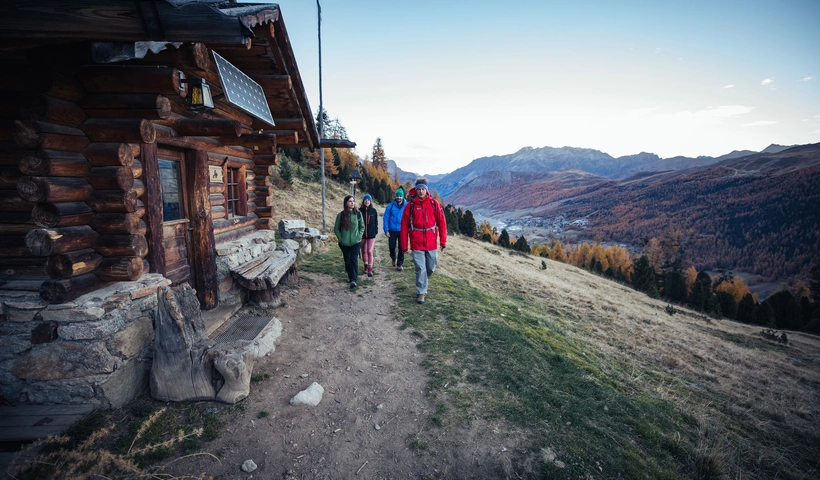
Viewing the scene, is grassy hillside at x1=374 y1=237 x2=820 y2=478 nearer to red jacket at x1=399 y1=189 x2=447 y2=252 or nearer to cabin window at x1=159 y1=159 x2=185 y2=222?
red jacket at x1=399 y1=189 x2=447 y2=252

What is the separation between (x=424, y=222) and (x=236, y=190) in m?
4.69

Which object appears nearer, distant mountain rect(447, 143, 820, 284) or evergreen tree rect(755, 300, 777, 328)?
evergreen tree rect(755, 300, 777, 328)

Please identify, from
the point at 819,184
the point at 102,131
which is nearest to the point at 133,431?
the point at 102,131

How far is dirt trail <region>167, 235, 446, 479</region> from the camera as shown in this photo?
2.99 meters

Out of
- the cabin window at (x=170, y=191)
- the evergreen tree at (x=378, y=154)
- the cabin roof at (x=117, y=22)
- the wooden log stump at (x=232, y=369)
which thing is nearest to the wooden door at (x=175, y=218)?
the cabin window at (x=170, y=191)

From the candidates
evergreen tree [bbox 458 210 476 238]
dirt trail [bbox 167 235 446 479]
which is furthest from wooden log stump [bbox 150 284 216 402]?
evergreen tree [bbox 458 210 476 238]

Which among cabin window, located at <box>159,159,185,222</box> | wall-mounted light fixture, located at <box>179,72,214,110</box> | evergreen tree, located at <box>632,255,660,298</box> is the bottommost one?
evergreen tree, located at <box>632,255,660,298</box>

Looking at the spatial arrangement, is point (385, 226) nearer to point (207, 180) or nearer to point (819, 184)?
point (207, 180)

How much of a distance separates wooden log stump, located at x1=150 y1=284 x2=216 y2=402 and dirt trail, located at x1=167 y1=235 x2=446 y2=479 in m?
0.43

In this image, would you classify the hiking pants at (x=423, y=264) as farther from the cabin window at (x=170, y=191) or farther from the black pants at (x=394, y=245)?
the cabin window at (x=170, y=191)

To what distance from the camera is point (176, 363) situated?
Result: 359cm

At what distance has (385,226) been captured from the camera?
973 cm

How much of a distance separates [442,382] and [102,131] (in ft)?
16.3

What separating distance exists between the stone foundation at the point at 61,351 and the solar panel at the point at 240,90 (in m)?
2.76
